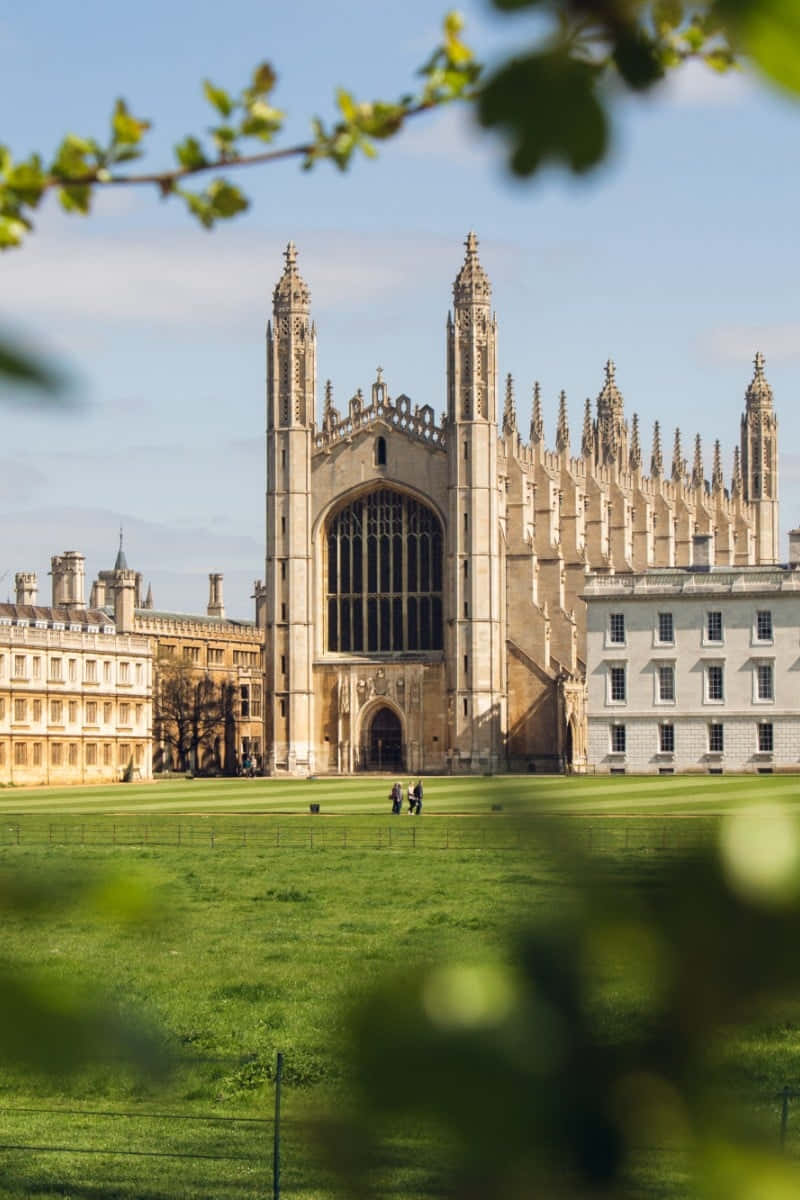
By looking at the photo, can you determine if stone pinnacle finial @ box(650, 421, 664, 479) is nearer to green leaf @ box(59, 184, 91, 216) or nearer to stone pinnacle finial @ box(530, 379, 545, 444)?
stone pinnacle finial @ box(530, 379, 545, 444)

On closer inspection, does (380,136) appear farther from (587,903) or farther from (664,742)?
(664,742)

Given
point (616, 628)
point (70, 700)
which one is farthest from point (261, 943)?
point (70, 700)

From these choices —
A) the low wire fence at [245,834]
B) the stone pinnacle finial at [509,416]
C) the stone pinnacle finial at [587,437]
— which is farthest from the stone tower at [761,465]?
the low wire fence at [245,834]

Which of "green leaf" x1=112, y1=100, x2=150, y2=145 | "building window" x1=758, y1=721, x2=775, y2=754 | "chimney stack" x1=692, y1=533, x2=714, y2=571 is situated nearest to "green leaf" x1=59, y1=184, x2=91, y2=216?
"green leaf" x1=112, y1=100, x2=150, y2=145

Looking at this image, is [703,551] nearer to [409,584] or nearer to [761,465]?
[409,584]

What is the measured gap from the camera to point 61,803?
50500 mm

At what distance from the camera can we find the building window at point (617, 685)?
208ft

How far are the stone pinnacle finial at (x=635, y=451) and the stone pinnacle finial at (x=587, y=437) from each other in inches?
143

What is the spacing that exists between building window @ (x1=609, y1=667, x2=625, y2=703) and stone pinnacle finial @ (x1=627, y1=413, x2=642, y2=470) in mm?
26153

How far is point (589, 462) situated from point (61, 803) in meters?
37.6

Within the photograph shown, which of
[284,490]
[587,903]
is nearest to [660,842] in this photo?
[587,903]

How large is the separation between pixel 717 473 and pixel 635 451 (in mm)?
15198

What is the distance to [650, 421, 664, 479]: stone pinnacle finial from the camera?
93188 millimetres

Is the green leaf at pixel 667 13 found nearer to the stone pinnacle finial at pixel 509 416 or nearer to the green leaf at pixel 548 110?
the green leaf at pixel 548 110
